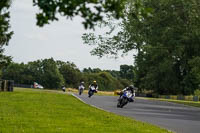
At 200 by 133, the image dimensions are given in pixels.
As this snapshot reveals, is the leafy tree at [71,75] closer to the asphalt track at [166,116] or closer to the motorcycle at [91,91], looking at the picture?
the motorcycle at [91,91]

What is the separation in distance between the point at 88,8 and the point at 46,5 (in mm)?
430

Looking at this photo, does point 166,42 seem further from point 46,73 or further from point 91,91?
point 46,73

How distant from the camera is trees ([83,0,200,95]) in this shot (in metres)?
52.8

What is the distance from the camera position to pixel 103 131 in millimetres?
11641

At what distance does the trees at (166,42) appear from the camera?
52850 millimetres

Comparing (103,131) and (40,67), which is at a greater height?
(40,67)

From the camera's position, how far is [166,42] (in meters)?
56.2

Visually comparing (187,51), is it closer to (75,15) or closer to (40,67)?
(75,15)

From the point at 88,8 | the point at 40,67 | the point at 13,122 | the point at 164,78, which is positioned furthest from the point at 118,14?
the point at 40,67

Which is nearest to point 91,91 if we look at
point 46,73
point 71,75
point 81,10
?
point 81,10

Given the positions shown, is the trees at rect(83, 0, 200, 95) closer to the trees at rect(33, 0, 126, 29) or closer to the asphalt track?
the asphalt track

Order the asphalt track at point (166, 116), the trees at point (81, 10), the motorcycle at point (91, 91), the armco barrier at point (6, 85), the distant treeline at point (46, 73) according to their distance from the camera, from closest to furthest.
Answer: the trees at point (81, 10) < the asphalt track at point (166, 116) < the motorcycle at point (91, 91) < the armco barrier at point (6, 85) < the distant treeline at point (46, 73)

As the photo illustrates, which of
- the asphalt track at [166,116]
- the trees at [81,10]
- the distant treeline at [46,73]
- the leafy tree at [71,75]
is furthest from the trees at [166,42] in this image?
the leafy tree at [71,75]

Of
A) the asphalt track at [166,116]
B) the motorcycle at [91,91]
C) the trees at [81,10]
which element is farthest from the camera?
the motorcycle at [91,91]
